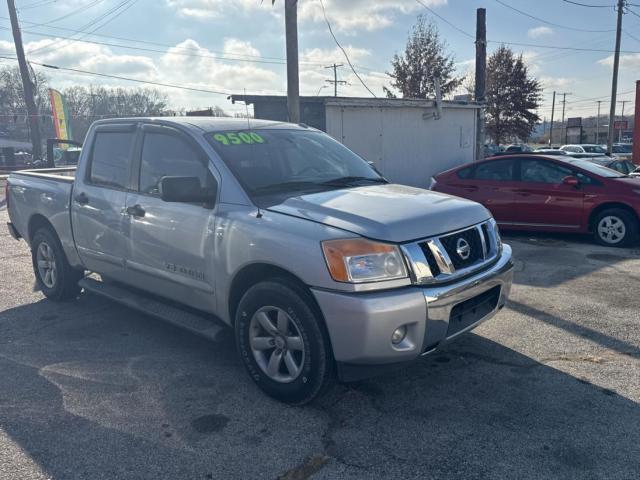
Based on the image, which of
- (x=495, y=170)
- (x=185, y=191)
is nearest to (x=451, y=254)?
(x=185, y=191)

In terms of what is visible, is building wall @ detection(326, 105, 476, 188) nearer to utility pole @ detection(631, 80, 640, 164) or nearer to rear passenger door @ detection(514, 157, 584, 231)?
utility pole @ detection(631, 80, 640, 164)

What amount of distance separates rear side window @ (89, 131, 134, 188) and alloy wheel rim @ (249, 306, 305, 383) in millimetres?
1965

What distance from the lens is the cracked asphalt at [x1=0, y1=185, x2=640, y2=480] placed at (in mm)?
2908

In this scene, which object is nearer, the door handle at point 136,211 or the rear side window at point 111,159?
the door handle at point 136,211

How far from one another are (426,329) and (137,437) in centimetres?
181

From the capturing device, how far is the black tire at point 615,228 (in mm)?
8141

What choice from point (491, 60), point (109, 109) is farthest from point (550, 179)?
point (109, 109)

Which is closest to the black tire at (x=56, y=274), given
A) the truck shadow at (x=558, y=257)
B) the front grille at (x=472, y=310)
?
the front grille at (x=472, y=310)

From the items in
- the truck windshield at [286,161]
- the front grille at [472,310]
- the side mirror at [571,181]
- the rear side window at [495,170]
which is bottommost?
the front grille at [472,310]

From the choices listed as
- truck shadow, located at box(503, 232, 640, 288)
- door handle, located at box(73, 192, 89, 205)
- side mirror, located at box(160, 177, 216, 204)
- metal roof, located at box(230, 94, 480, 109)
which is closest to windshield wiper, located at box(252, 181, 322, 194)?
side mirror, located at box(160, 177, 216, 204)

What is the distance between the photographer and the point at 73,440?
3188 millimetres

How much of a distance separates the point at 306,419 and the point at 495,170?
718 cm

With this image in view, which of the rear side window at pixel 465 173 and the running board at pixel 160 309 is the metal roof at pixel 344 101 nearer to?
the rear side window at pixel 465 173

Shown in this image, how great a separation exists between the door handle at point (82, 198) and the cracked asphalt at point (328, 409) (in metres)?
1.17
